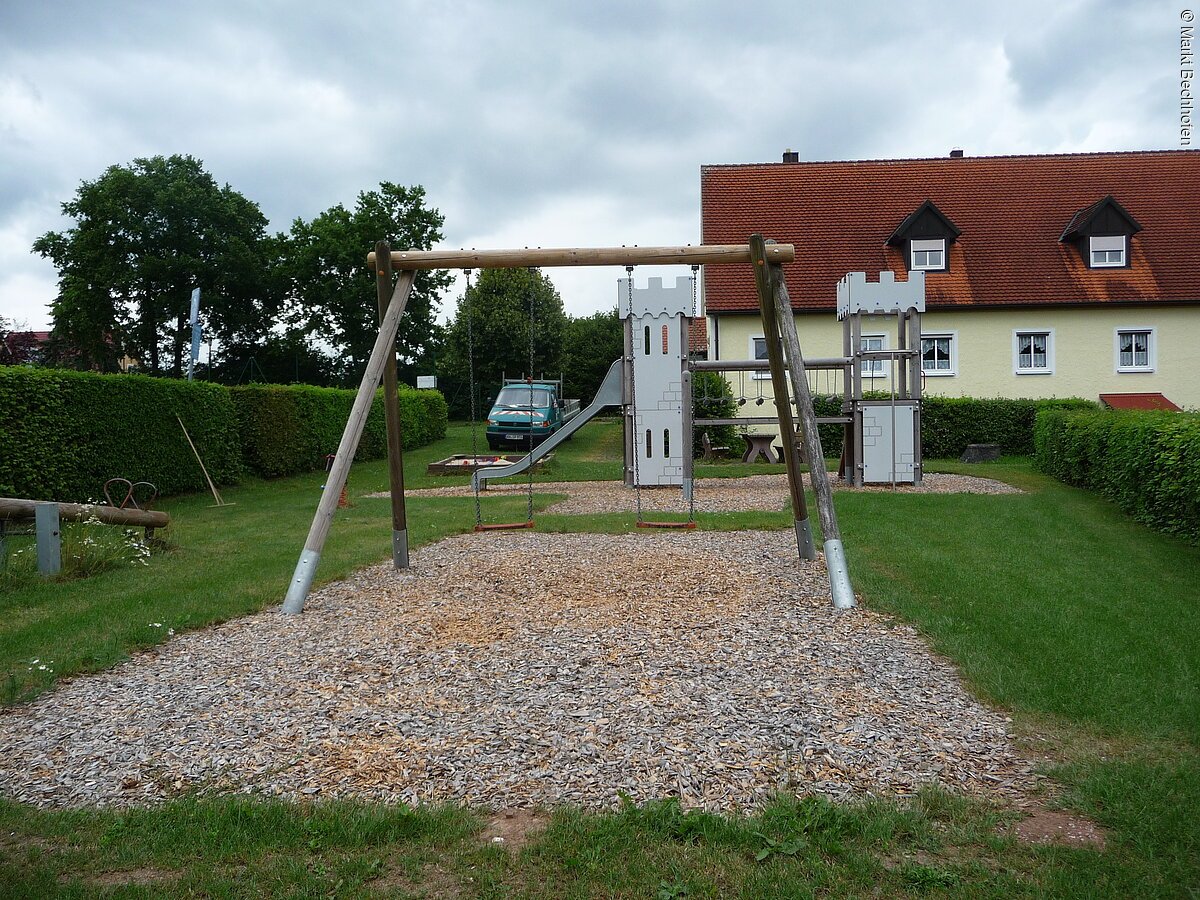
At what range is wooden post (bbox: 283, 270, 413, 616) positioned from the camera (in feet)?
22.6

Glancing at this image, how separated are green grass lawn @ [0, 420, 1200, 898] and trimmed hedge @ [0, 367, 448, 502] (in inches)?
186

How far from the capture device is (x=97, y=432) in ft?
43.1

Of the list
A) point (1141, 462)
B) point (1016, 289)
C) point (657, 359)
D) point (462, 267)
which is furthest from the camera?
point (1016, 289)

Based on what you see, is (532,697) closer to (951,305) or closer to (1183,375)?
(951,305)

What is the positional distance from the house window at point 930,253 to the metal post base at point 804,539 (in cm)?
1952

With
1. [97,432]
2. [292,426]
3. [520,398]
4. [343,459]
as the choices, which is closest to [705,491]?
[343,459]

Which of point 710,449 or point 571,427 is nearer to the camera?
point 571,427

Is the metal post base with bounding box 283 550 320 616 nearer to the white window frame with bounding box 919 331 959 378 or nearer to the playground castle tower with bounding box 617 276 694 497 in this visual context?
the playground castle tower with bounding box 617 276 694 497

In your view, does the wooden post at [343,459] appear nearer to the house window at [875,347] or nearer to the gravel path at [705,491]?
the gravel path at [705,491]

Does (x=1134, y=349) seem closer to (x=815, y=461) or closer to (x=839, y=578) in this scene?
(x=815, y=461)

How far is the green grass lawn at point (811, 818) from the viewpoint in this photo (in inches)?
116

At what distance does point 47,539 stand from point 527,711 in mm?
5945

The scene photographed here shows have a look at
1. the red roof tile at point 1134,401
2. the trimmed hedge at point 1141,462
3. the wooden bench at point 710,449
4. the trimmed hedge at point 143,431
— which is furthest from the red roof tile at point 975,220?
the trimmed hedge at point 143,431

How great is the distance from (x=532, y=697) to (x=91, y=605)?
14.3 ft
